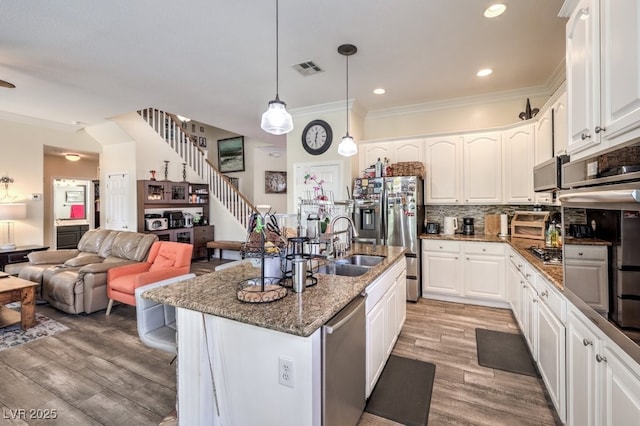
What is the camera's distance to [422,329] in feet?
11.0

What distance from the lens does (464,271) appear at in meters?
4.03

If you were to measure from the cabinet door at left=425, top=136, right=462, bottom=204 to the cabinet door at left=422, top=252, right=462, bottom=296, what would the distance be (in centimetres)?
85

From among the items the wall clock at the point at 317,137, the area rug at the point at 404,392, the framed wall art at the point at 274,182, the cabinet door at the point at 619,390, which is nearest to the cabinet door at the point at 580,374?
the cabinet door at the point at 619,390

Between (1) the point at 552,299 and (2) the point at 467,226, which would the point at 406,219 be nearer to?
(2) the point at 467,226

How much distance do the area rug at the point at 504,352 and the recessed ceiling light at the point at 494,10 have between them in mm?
3006

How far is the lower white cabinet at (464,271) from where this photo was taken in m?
3.85

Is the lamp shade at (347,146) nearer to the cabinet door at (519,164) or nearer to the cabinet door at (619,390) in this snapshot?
the cabinet door at (519,164)

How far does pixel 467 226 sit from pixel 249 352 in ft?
13.0

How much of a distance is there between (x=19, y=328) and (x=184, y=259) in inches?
72.7

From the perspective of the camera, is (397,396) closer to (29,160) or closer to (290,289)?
(290,289)

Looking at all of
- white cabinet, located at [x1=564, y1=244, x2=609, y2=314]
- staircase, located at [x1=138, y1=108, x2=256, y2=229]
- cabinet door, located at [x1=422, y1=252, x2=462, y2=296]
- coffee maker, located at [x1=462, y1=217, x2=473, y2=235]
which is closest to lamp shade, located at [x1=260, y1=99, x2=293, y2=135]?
white cabinet, located at [x1=564, y1=244, x2=609, y2=314]

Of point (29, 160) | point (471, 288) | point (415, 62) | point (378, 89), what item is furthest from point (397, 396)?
point (29, 160)

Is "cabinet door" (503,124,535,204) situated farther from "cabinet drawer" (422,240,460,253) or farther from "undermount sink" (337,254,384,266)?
"undermount sink" (337,254,384,266)

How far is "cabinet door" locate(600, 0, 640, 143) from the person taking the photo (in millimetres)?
1101
